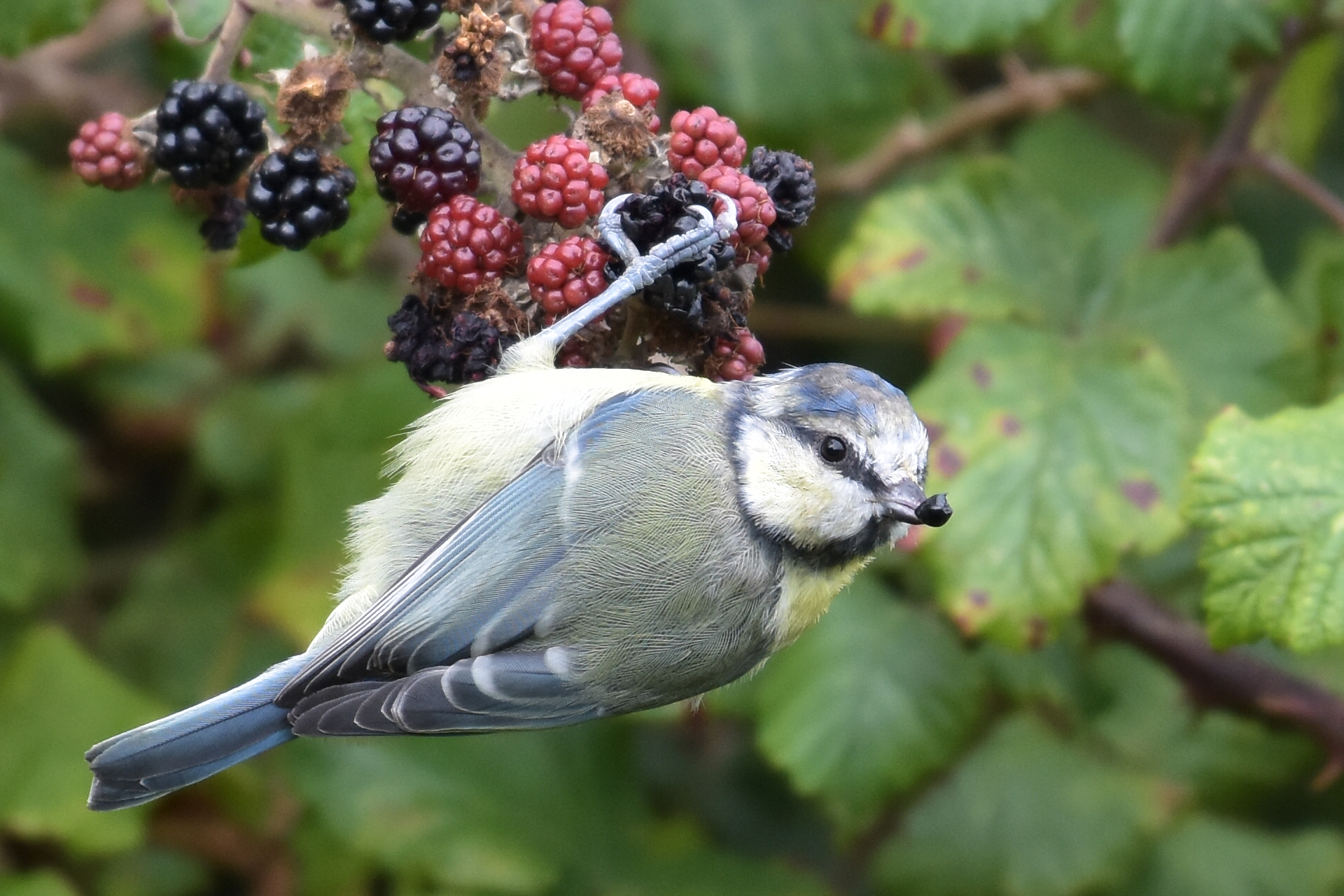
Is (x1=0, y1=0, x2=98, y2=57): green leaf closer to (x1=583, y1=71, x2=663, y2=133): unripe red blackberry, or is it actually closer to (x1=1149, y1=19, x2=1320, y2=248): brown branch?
(x1=583, y1=71, x2=663, y2=133): unripe red blackberry

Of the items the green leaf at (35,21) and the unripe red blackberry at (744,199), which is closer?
A: the unripe red blackberry at (744,199)

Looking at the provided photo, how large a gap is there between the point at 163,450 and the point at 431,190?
229 centimetres

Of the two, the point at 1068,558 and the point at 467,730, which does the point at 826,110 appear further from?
the point at 467,730

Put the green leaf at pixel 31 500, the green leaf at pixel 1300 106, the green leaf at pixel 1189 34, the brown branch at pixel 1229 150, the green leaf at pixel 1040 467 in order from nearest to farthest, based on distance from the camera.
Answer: the green leaf at pixel 1040 467 < the green leaf at pixel 1189 34 < the brown branch at pixel 1229 150 < the green leaf at pixel 31 500 < the green leaf at pixel 1300 106

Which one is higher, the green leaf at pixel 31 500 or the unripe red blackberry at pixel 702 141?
the unripe red blackberry at pixel 702 141

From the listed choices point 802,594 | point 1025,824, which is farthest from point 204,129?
point 1025,824

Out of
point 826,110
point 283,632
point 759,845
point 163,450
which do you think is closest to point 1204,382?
point 826,110

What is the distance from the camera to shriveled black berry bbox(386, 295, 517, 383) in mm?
1941

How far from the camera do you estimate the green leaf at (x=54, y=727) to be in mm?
2992

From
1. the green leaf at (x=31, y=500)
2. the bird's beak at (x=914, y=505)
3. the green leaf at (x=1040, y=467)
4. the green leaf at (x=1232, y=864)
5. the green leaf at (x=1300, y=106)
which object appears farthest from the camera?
the green leaf at (x=1300, y=106)

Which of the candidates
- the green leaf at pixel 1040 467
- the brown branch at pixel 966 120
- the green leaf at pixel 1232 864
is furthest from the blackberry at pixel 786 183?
the green leaf at pixel 1232 864

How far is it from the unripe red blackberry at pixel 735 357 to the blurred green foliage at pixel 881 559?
2.28ft

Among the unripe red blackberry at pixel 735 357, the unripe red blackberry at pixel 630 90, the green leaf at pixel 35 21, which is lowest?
the unripe red blackberry at pixel 735 357

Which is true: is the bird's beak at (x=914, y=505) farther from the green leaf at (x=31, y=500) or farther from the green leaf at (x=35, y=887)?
the green leaf at (x=31, y=500)
